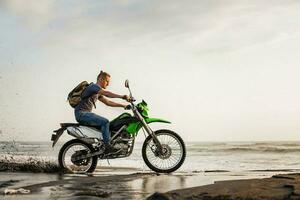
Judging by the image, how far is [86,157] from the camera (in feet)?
31.8

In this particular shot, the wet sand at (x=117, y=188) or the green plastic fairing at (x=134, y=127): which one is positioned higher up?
the green plastic fairing at (x=134, y=127)

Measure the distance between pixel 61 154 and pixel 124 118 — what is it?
1.48 metres

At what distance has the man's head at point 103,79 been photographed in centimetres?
977

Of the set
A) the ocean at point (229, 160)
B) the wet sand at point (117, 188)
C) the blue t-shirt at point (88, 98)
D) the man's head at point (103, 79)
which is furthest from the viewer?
the ocean at point (229, 160)

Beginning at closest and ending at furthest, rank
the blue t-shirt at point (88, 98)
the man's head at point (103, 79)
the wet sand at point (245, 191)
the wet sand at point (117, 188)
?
1. the wet sand at point (245, 191)
2. the wet sand at point (117, 188)
3. the blue t-shirt at point (88, 98)
4. the man's head at point (103, 79)

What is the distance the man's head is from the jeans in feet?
2.09

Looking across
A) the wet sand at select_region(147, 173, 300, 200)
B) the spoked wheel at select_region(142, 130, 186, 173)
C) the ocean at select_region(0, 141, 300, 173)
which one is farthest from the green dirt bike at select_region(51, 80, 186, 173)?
the wet sand at select_region(147, 173, 300, 200)

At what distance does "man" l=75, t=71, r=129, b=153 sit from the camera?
964 centimetres

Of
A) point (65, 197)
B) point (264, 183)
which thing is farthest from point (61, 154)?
point (264, 183)

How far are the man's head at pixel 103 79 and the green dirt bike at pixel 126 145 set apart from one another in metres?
Answer: 0.45

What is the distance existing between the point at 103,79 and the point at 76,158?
168 cm

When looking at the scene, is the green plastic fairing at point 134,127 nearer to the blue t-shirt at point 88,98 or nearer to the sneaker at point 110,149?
the sneaker at point 110,149

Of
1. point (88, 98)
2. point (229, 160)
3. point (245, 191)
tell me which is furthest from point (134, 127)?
point (229, 160)

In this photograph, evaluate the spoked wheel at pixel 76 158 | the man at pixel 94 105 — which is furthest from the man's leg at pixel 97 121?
the spoked wheel at pixel 76 158
